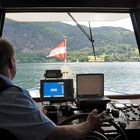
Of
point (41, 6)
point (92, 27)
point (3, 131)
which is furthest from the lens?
point (92, 27)

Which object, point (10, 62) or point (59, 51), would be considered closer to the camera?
point (10, 62)

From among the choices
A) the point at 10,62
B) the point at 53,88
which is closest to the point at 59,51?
the point at 53,88

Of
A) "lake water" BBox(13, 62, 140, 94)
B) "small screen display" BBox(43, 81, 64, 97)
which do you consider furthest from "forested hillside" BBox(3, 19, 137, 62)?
"small screen display" BBox(43, 81, 64, 97)

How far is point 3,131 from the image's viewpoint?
114 centimetres

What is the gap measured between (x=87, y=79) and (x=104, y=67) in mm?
994

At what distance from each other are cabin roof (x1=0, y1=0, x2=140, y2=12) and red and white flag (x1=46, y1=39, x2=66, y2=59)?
49 cm

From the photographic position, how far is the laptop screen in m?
2.68

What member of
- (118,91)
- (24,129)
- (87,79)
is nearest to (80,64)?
(118,91)

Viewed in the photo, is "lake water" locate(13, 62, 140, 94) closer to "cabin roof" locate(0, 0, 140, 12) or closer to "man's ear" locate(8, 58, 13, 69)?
"cabin roof" locate(0, 0, 140, 12)

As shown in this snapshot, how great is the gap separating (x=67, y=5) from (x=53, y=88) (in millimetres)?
1163

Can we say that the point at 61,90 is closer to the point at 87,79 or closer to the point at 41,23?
the point at 87,79

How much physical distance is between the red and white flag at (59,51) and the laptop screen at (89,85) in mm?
970

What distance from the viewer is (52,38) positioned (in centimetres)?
358

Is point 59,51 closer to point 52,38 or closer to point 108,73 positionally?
point 52,38
